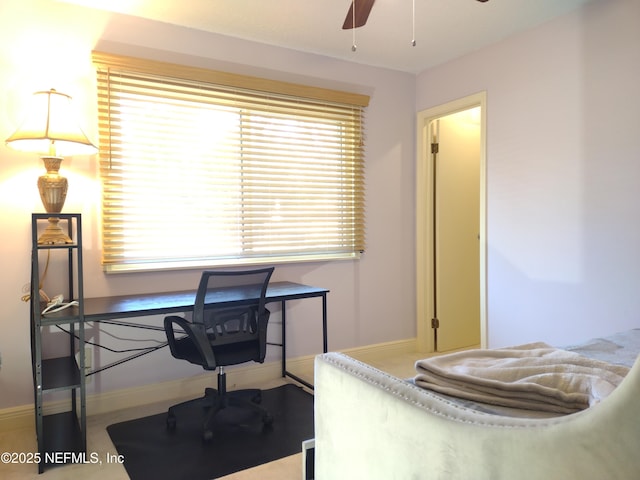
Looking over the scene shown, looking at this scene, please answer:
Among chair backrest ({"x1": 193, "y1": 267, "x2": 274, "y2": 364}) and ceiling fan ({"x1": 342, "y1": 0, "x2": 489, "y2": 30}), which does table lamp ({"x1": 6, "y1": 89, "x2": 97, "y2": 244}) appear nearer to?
chair backrest ({"x1": 193, "y1": 267, "x2": 274, "y2": 364})

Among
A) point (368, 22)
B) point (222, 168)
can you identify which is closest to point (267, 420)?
point (222, 168)

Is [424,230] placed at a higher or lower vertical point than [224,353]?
higher

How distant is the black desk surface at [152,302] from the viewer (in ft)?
7.51

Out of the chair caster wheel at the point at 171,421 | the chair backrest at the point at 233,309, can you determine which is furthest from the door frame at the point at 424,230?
the chair caster wheel at the point at 171,421

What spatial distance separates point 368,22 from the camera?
115 inches

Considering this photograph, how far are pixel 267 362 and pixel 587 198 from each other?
235cm

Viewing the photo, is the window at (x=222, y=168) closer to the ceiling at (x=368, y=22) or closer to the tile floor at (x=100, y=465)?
the ceiling at (x=368, y=22)

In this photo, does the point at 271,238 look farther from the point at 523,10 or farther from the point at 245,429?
the point at 523,10

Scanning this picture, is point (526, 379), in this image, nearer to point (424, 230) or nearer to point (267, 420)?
point (267, 420)

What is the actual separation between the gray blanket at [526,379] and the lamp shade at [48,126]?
6.75 feet

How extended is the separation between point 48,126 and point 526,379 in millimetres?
2358

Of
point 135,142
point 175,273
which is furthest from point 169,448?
point 135,142

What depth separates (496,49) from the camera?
3.25 meters

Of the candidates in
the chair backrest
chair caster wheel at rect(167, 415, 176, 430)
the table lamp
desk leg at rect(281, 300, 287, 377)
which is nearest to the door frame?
desk leg at rect(281, 300, 287, 377)
